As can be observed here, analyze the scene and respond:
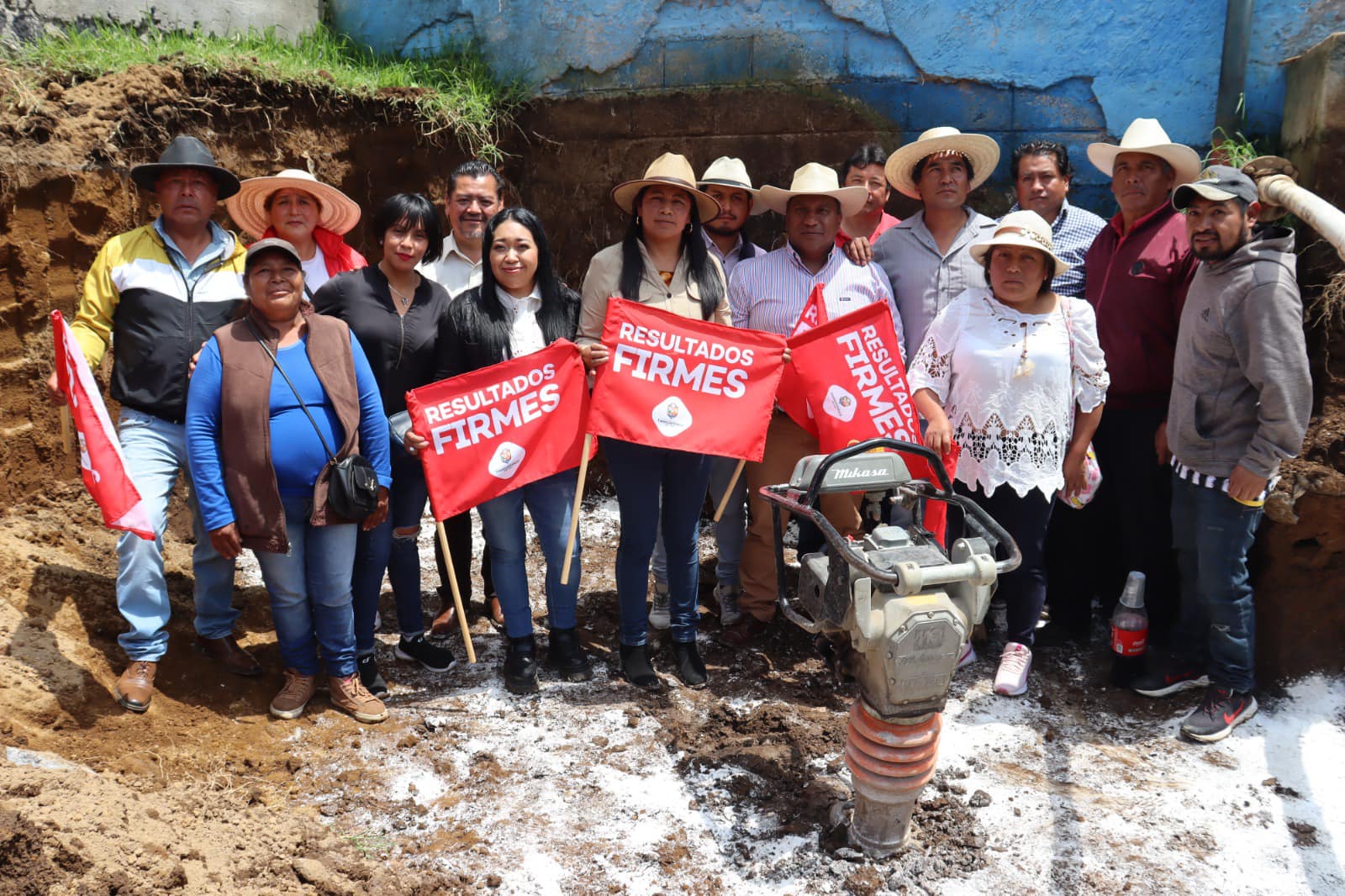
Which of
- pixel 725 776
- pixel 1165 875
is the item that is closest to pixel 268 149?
pixel 725 776

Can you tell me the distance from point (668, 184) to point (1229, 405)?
8.38 feet

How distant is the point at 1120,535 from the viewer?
5051 millimetres

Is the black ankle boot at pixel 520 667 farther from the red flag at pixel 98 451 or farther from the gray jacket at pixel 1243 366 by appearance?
the gray jacket at pixel 1243 366

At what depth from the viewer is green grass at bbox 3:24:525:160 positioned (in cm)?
587

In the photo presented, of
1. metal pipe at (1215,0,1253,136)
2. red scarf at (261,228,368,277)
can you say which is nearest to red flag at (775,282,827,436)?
red scarf at (261,228,368,277)

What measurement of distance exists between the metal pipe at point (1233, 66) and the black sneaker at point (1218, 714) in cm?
338

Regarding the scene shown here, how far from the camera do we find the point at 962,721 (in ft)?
14.0

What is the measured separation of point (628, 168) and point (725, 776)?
478 centimetres

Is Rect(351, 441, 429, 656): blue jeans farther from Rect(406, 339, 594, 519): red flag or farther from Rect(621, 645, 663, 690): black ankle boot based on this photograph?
Rect(621, 645, 663, 690): black ankle boot

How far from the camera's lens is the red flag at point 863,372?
4.52m

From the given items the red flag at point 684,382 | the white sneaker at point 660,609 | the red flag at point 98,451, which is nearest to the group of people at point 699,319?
the red flag at point 684,382

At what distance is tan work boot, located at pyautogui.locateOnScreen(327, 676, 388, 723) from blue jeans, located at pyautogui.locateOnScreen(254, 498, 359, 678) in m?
0.04

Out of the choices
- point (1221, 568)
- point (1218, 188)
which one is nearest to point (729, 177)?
point (1218, 188)

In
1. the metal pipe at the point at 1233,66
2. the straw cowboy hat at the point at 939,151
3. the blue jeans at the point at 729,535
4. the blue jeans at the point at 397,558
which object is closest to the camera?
the blue jeans at the point at 397,558
